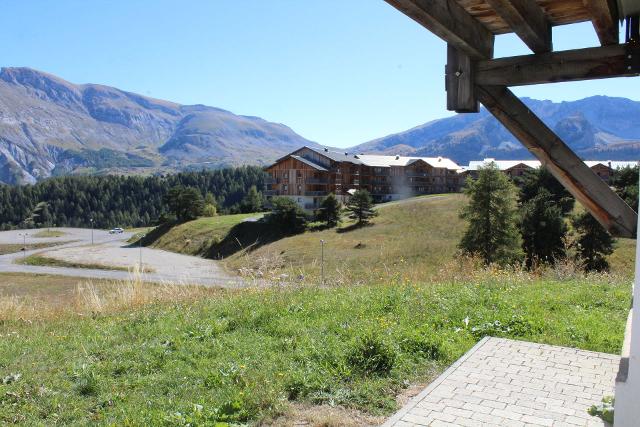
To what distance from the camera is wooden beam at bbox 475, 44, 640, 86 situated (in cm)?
337

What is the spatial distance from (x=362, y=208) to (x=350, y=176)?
84.4 ft

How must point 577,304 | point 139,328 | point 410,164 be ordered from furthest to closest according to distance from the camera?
point 410,164 < point 577,304 < point 139,328

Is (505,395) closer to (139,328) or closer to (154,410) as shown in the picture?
(154,410)

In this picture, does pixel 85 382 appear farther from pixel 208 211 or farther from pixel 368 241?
pixel 208 211

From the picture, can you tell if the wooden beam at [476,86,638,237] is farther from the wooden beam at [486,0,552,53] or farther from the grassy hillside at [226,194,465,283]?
the grassy hillside at [226,194,465,283]

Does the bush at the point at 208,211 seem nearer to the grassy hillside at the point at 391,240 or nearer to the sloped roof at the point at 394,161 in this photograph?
the sloped roof at the point at 394,161

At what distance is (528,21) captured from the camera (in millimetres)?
3379

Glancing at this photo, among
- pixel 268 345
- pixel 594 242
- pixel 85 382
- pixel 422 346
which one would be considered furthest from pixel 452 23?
pixel 594 242

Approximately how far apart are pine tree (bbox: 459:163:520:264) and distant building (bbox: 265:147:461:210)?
38336 millimetres

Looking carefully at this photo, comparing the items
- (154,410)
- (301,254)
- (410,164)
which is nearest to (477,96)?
(154,410)

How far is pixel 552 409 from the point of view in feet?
14.9

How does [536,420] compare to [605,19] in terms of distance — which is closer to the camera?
[605,19]

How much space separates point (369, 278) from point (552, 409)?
710 cm

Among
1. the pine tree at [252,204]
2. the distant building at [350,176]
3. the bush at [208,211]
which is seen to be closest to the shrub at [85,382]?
the distant building at [350,176]
